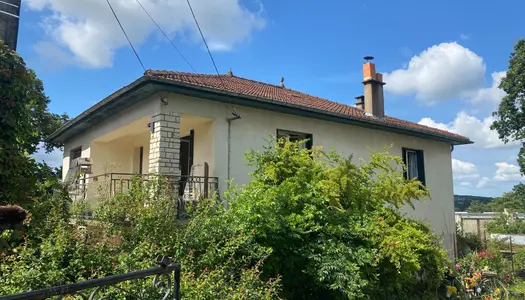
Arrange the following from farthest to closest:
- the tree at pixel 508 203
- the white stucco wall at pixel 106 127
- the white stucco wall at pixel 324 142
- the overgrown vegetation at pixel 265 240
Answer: the tree at pixel 508 203 → the white stucco wall at pixel 324 142 → the white stucco wall at pixel 106 127 → the overgrown vegetation at pixel 265 240

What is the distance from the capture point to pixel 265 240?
5.92m

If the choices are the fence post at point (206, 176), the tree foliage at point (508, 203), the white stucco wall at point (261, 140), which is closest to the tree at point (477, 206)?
the tree foliage at point (508, 203)

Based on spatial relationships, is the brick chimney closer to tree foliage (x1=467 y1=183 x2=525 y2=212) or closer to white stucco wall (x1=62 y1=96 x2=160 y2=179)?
white stucco wall (x1=62 y1=96 x2=160 y2=179)

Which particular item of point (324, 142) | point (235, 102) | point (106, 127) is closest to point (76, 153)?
point (106, 127)

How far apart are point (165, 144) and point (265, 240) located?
3372 mm

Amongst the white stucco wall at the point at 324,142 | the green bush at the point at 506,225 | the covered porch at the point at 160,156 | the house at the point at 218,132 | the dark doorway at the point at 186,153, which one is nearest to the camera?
the covered porch at the point at 160,156

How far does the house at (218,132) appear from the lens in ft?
27.1

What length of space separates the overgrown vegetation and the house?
1839 mm

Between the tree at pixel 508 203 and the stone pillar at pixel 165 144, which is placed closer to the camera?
the stone pillar at pixel 165 144

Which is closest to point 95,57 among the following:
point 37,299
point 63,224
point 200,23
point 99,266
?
point 200,23

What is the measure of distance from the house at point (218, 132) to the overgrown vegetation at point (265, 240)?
1839 millimetres

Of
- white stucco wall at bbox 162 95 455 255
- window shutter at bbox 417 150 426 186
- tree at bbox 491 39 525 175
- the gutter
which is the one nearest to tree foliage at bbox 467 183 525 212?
tree at bbox 491 39 525 175

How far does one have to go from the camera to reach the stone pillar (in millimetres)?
8023

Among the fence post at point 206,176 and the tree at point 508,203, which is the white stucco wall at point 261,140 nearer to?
the fence post at point 206,176
